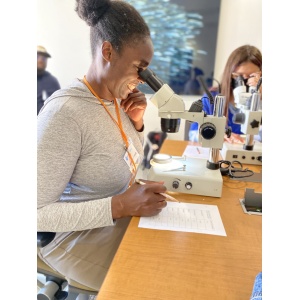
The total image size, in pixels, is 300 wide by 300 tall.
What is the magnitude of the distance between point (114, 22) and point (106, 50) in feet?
0.33

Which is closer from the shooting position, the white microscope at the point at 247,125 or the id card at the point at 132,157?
the id card at the point at 132,157

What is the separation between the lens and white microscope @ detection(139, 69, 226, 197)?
3.25 ft

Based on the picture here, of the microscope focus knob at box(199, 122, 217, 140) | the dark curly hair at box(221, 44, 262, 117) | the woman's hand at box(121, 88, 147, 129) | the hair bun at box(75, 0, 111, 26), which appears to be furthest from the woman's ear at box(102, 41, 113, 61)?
the dark curly hair at box(221, 44, 262, 117)

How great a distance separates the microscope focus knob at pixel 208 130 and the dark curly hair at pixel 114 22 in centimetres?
40

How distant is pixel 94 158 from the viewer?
970 mm

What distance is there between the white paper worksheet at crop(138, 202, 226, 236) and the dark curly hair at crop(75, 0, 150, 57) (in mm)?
588

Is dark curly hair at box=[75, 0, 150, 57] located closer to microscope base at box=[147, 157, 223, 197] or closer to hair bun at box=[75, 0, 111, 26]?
hair bun at box=[75, 0, 111, 26]

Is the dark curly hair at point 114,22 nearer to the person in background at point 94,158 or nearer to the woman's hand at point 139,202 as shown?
the person in background at point 94,158

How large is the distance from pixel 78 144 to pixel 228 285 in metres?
0.60

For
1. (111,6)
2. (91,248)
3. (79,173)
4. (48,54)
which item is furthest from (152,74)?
(48,54)

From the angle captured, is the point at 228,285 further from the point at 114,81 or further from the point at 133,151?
the point at 114,81

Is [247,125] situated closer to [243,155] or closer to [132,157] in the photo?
[243,155]

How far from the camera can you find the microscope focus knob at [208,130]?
1086 millimetres

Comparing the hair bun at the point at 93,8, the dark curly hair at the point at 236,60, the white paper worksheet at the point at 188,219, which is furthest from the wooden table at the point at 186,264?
the dark curly hair at the point at 236,60
